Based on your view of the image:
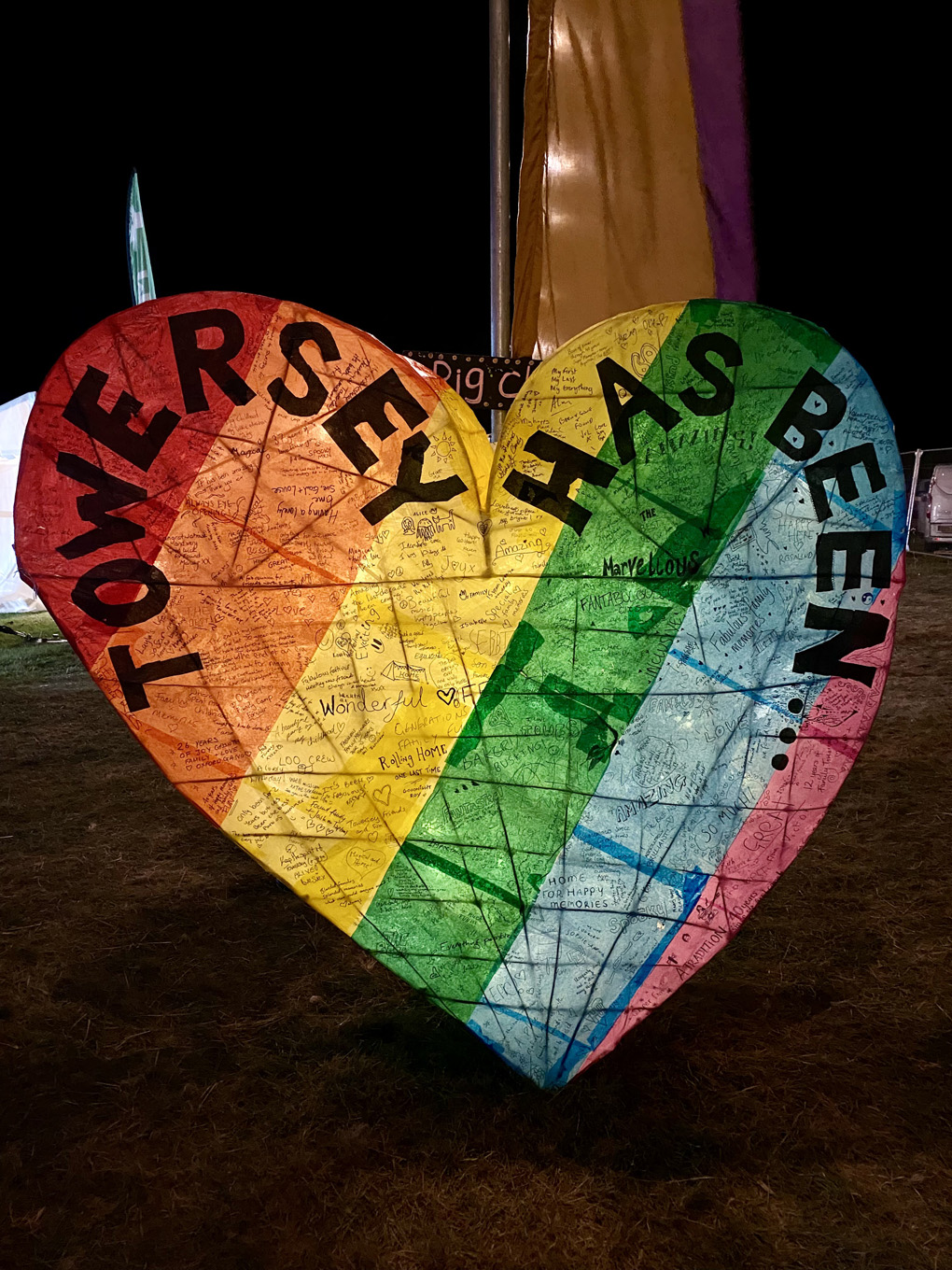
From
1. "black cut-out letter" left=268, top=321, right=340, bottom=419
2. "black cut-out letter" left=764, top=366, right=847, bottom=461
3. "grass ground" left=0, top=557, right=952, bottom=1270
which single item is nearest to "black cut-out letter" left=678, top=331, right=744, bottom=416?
"black cut-out letter" left=764, top=366, right=847, bottom=461

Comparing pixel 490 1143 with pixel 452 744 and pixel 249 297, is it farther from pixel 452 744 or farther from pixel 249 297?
pixel 249 297

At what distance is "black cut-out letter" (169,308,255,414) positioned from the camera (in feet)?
6.22

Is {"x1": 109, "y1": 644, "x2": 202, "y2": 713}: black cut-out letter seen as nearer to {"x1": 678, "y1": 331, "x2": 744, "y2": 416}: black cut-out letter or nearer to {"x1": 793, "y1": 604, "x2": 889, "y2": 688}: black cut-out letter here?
{"x1": 678, "y1": 331, "x2": 744, "y2": 416}: black cut-out letter

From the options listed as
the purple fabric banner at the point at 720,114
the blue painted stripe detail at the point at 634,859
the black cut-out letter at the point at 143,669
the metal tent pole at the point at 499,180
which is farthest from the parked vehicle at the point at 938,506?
the black cut-out letter at the point at 143,669

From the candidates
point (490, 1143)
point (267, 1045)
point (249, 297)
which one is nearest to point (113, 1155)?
point (267, 1045)

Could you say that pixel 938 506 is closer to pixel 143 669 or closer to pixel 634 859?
pixel 634 859

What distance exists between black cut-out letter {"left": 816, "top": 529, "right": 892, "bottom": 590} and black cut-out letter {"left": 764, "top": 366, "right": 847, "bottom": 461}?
0.19 meters

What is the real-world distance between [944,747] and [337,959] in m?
3.72

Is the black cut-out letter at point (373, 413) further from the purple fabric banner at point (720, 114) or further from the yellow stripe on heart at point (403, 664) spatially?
the purple fabric banner at point (720, 114)

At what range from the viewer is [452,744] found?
2131 millimetres

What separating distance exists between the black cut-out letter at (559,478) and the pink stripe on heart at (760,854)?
0.65m

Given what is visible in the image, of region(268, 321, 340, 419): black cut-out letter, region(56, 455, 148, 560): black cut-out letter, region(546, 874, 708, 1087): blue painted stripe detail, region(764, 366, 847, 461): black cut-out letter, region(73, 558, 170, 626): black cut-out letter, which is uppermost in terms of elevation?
region(268, 321, 340, 419): black cut-out letter

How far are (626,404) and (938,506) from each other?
12411mm

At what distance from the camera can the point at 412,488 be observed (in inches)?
77.1
